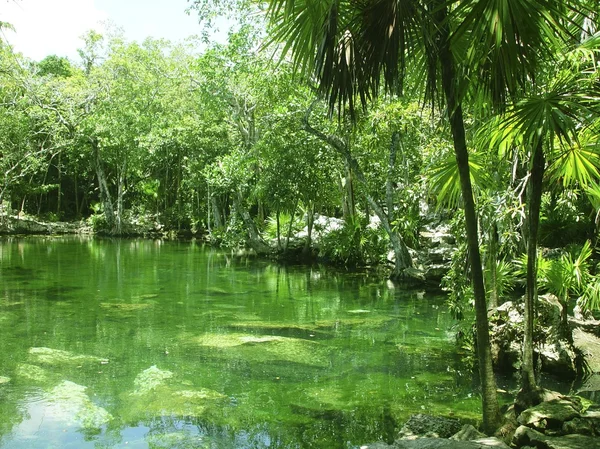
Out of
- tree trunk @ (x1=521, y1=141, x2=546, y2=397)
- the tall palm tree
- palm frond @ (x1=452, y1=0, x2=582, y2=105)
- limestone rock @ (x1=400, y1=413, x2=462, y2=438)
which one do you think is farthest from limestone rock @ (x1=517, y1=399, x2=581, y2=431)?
palm frond @ (x1=452, y1=0, x2=582, y2=105)

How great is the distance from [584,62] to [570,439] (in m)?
3.38

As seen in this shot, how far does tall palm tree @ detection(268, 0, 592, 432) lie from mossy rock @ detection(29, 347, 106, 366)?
18.4 ft

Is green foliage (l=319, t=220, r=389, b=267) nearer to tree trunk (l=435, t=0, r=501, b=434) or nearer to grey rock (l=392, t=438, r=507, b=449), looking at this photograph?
tree trunk (l=435, t=0, r=501, b=434)

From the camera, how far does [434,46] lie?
11.2 ft

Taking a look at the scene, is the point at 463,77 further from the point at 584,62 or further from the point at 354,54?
the point at 584,62

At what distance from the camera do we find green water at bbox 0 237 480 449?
18.0ft

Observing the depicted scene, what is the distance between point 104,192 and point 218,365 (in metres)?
30.9

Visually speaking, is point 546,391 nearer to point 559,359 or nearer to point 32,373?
point 559,359

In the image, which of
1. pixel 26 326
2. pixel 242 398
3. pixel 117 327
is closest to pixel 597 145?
pixel 242 398

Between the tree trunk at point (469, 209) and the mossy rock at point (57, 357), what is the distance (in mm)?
5458

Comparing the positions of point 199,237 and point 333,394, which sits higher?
point 199,237

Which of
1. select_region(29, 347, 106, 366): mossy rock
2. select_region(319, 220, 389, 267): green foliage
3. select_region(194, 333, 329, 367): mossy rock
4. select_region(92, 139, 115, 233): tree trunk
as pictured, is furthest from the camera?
select_region(92, 139, 115, 233): tree trunk

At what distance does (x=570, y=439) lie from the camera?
13.3 ft

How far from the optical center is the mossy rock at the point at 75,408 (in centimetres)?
562
